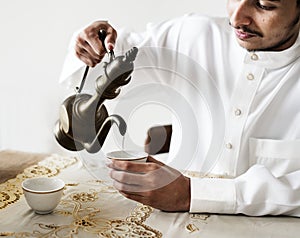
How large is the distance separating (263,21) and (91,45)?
502 millimetres

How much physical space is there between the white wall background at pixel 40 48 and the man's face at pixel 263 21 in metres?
1.12

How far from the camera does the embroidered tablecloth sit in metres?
1.11

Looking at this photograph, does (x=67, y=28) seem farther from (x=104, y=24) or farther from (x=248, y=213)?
(x=248, y=213)

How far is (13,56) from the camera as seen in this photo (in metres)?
2.91

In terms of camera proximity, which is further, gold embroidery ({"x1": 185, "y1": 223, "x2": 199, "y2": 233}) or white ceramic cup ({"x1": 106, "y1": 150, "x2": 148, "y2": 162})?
white ceramic cup ({"x1": 106, "y1": 150, "x2": 148, "y2": 162})

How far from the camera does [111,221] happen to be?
1.17 m

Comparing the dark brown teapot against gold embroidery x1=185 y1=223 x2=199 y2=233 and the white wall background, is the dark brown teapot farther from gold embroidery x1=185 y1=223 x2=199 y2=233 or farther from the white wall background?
the white wall background

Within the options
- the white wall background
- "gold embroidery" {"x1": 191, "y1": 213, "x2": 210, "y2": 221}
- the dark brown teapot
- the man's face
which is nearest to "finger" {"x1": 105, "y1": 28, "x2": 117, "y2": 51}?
the dark brown teapot

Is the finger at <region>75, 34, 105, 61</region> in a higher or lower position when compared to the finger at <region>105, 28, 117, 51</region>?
lower

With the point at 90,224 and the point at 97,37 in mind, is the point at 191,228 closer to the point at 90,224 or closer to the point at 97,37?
the point at 90,224

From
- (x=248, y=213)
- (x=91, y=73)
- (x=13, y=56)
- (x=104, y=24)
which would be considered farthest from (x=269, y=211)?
(x=13, y=56)

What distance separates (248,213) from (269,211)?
0.05 m

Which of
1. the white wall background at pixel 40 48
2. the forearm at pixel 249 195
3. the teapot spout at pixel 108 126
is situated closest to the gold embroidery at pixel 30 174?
the teapot spout at pixel 108 126

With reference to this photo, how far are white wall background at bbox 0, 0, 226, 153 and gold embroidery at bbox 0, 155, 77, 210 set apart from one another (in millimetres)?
1211
